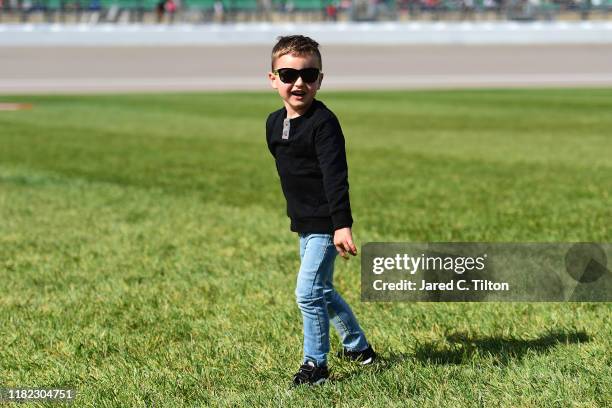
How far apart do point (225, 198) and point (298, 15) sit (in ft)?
164

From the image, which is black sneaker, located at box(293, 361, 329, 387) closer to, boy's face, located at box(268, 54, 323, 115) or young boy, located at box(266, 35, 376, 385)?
young boy, located at box(266, 35, 376, 385)

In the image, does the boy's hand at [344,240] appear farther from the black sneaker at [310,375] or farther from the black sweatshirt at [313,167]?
the black sneaker at [310,375]

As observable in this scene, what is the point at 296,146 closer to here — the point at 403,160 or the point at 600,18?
the point at 403,160

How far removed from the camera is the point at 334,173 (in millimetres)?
4156

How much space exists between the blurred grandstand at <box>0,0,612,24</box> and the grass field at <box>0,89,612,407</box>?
1668 inches

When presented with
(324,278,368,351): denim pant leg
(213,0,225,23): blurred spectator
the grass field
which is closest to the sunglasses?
(324,278,368,351): denim pant leg

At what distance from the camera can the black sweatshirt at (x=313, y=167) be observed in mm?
4156

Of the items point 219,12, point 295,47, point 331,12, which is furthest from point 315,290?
point 219,12

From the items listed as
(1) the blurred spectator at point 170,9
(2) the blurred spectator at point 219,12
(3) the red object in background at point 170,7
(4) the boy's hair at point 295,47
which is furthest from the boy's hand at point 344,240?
(3) the red object in background at point 170,7

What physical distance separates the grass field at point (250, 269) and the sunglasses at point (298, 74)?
57.5 inches

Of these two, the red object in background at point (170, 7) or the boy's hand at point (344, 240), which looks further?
the red object in background at point (170, 7)

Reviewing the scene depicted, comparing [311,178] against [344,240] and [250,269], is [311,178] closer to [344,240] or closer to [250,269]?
[344,240]

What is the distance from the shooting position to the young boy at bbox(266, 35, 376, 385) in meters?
4.16

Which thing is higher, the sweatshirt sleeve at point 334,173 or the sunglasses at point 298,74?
the sunglasses at point 298,74
